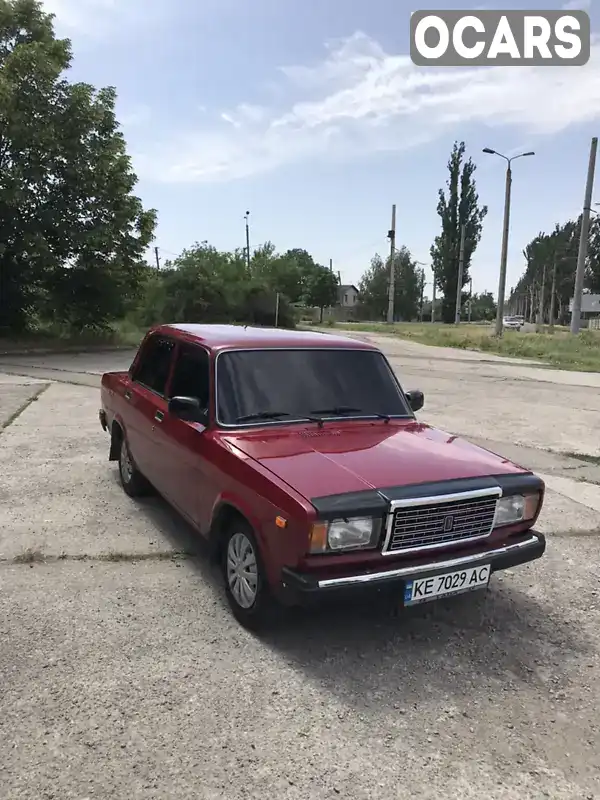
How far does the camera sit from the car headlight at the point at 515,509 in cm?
365

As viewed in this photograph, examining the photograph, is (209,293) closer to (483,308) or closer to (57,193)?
(57,193)

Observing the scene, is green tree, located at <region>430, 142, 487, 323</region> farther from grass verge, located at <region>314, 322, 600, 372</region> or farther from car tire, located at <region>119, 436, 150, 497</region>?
car tire, located at <region>119, 436, 150, 497</region>

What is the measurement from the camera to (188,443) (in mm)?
4332

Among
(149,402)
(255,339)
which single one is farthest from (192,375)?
(149,402)

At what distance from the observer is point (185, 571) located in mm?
4449

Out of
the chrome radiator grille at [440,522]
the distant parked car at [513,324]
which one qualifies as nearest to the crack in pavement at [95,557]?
the chrome radiator grille at [440,522]

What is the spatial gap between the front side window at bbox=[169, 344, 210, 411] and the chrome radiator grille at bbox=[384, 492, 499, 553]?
5.32 ft

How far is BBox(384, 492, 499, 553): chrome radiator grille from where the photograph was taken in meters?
3.26

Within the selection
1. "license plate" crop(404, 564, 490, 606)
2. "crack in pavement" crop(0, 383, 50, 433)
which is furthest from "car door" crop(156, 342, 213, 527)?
"crack in pavement" crop(0, 383, 50, 433)

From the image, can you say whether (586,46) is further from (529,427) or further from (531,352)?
(531,352)

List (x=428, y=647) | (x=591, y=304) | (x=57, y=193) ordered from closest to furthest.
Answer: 1. (x=428, y=647)
2. (x=57, y=193)
3. (x=591, y=304)

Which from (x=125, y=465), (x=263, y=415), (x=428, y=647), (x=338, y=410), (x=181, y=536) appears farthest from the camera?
(x=125, y=465)

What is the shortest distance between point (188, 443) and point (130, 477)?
1.91 meters

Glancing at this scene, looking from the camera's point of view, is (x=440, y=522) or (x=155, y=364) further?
(x=155, y=364)
